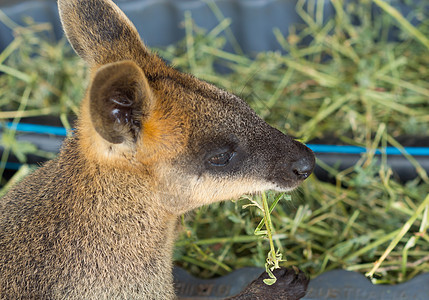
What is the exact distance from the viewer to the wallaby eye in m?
2.02

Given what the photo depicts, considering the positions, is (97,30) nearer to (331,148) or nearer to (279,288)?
(279,288)

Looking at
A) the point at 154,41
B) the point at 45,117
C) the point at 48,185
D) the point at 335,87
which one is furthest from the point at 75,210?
the point at 154,41

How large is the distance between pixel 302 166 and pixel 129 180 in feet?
2.63

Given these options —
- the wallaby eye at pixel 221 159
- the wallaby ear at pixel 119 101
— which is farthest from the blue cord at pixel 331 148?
the wallaby ear at pixel 119 101

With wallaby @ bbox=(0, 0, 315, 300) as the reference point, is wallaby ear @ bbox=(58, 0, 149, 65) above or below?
above

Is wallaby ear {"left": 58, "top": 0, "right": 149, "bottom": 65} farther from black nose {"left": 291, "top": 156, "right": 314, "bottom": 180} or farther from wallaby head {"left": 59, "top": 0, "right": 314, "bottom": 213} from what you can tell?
black nose {"left": 291, "top": 156, "right": 314, "bottom": 180}

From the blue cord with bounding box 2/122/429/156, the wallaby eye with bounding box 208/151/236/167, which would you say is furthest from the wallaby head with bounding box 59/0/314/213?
the blue cord with bounding box 2/122/429/156

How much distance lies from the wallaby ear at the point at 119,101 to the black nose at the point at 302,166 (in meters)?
0.74

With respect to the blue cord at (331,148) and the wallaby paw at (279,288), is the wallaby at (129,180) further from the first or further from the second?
the blue cord at (331,148)

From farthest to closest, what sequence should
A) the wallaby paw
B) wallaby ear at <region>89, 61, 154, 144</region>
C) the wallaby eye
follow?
the wallaby paw < the wallaby eye < wallaby ear at <region>89, 61, 154, 144</region>

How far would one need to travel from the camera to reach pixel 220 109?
6.69ft

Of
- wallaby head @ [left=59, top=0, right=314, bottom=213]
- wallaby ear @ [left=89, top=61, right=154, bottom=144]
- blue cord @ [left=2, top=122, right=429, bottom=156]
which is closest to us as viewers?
wallaby ear @ [left=89, top=61, right=154, bottom=144]

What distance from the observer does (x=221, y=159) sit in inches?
79.8

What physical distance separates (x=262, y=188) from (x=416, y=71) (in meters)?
2.70
